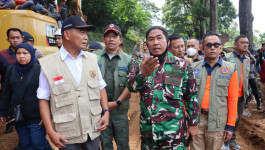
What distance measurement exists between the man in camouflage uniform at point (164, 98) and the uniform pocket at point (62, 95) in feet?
2.14

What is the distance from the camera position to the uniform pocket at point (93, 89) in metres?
2.08

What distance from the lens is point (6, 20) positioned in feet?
16.0

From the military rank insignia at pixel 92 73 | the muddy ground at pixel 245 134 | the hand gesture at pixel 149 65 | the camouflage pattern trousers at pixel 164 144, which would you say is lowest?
the muddy ground at pixel 245 134

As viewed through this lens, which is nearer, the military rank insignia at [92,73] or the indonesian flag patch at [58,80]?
the indonesian flag patch at [58,80]

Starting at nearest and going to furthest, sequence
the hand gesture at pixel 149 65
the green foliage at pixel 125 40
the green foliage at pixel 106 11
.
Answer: the hand gesture at pixel 149 65 < the green foliage at pixel 125 40 < the green foliage at pixel 106 11

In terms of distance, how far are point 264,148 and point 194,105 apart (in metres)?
3.04

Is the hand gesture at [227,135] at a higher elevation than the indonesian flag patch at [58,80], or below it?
below

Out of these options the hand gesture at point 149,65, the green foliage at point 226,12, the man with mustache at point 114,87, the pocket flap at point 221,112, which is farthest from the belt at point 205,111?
the green foliage at point 226,12

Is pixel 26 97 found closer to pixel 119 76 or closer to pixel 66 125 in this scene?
pixel 66 125

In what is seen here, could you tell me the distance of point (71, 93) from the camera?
6.39 feet

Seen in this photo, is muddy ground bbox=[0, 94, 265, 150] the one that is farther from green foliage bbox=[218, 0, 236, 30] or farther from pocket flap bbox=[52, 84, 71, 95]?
green foliage bbox=[218, 0, 236, 30]

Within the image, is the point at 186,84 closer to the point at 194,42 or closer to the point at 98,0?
the point at 194,42

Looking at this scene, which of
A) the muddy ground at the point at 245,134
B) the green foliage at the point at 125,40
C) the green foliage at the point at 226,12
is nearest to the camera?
the muddy ground at the point at 245,134

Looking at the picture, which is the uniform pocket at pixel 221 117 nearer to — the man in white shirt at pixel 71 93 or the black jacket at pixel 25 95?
the man in white shirt at pixel 71 93
